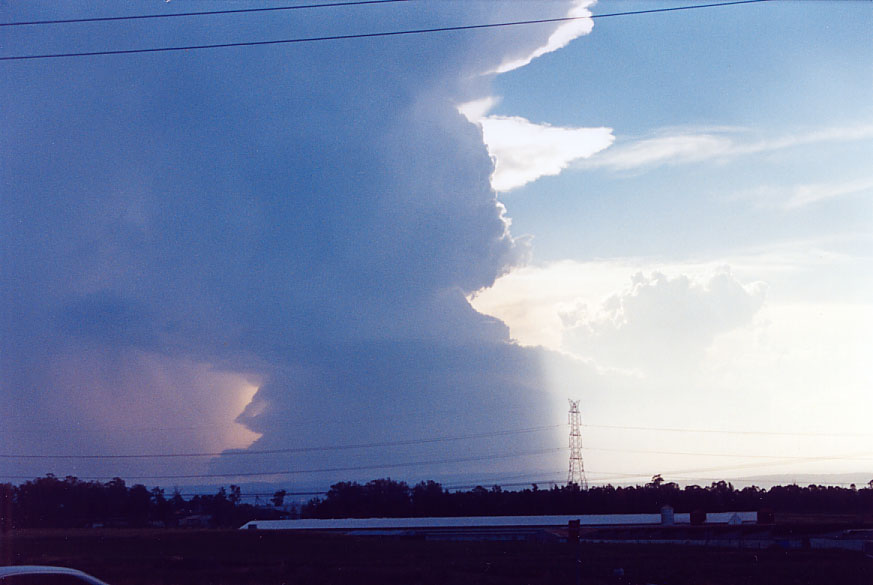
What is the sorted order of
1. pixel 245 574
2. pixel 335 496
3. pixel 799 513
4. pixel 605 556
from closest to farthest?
1. pixel 245 574
2. pixel 605 556
3. pixel 799 513
4. pixel 335 496

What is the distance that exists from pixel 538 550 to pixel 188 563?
2822cm

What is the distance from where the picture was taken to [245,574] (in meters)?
45.5

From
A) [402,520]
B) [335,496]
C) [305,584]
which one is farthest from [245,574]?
[335,496]

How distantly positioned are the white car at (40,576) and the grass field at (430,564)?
22622mm

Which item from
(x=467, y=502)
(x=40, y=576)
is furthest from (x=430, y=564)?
(x=467, y=502)

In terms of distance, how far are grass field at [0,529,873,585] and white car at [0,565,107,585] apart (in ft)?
74.2

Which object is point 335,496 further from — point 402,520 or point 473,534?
point 473,534

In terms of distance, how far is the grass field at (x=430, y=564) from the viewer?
40719mm

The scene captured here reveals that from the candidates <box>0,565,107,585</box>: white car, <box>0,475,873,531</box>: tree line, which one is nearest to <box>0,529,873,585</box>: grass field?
<box>0,565,107,585</box>: white car

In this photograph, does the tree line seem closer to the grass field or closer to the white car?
the grass field

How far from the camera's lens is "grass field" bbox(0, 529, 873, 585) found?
40719mm

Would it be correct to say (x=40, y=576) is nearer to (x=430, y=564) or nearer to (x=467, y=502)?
(x=430, y=564)

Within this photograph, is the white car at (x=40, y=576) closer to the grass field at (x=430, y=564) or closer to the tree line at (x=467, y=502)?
the grass field at (x=430, y=564)

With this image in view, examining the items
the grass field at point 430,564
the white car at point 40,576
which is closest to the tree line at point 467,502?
the grass field at point 430,564
